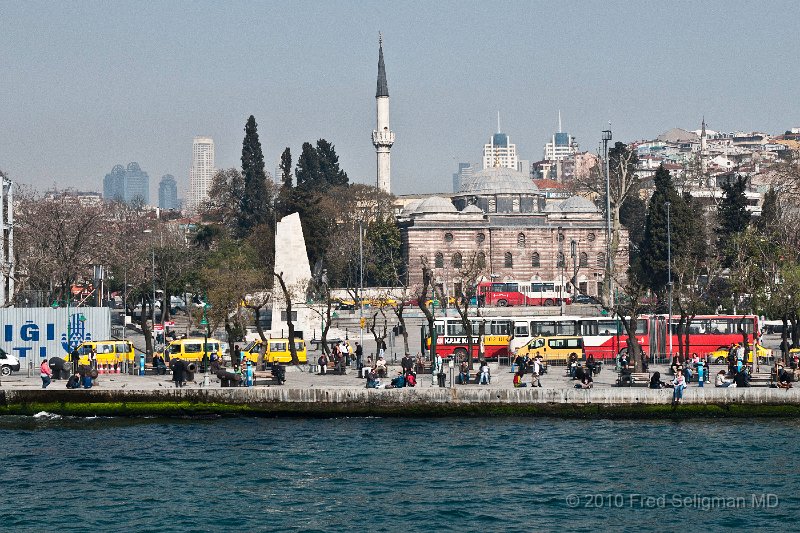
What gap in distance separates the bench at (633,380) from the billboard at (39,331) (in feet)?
53.9

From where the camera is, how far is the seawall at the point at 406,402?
104 ft

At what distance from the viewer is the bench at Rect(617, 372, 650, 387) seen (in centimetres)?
3303

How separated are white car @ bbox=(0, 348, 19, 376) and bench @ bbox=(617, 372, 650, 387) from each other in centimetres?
1741

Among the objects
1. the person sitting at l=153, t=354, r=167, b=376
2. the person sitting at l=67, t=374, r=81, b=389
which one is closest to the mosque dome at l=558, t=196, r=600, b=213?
the person sitting at l=153, t=354, r=167, b=376

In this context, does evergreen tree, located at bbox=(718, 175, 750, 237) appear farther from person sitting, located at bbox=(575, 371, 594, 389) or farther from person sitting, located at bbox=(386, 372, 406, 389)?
person sitting, located at bbox=(386, 372, 406, 389)

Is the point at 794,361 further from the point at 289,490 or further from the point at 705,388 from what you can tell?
the point at 289,490

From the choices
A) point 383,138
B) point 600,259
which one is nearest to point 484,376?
point 600,259

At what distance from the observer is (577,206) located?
279 feet

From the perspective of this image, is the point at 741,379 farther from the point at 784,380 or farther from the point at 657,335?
the point at 657,335

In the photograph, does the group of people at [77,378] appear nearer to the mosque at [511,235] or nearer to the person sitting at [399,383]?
the person sitting at [399,383]

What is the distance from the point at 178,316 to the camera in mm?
68500

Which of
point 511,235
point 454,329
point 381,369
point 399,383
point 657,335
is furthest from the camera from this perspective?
point 511,235

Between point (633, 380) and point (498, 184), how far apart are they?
179ft

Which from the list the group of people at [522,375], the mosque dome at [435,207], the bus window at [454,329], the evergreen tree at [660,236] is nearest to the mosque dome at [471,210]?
the mosque dome at [435,207]
